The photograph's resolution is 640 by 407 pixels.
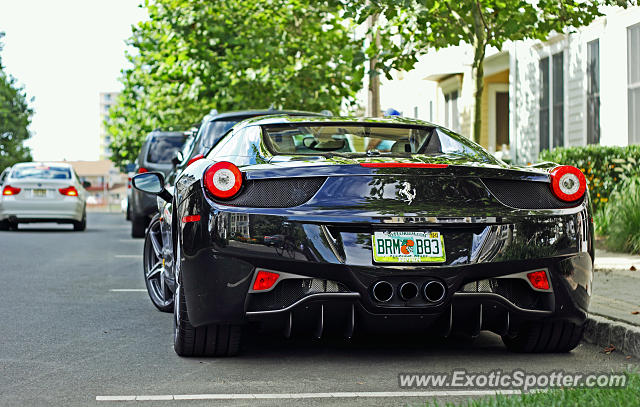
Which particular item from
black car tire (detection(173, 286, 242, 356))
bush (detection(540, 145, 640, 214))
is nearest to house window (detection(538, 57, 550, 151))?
bush (detection(540, 145, 640, 214))

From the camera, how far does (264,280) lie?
18.1 ft

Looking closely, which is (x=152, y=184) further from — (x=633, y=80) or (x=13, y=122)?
(x=13, y=122)

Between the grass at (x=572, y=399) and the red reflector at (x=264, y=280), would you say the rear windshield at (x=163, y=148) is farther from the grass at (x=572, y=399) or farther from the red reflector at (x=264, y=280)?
the grass at (x=572, y=399)

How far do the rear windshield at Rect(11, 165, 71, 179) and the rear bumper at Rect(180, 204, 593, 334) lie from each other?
1844cm

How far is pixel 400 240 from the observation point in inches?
216

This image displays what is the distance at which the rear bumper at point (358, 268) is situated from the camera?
5.43 meters

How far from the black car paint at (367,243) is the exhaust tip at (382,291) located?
0.03 metres

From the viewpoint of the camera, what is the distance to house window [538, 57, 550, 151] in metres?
20.9

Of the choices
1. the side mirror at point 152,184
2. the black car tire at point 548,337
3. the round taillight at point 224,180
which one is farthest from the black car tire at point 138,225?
the round taillight at point 224,180

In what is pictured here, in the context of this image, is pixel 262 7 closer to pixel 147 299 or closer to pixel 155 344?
pixel 147 299

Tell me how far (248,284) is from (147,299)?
391 centimetres

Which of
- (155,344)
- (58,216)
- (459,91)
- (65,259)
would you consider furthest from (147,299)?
(459,91)

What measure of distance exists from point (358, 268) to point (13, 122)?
75.4 metres

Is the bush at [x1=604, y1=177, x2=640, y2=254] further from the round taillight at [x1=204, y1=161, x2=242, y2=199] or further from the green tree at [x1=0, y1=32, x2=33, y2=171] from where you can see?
the green tree at [x1=0, y1=32, x2=33, y2=171]
